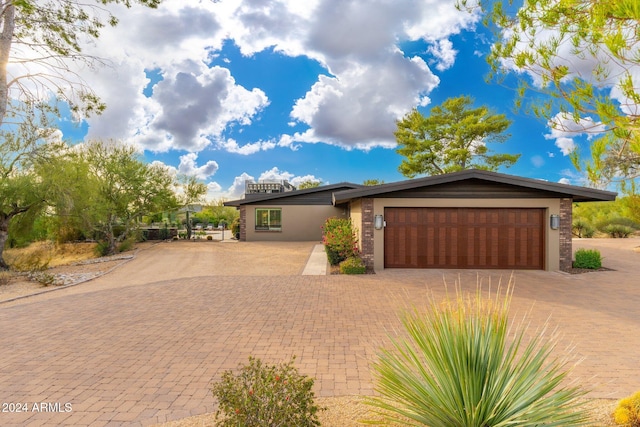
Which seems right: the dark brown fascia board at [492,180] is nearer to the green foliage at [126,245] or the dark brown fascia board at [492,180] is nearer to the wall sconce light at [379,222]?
the wall sconce light at [379,222]

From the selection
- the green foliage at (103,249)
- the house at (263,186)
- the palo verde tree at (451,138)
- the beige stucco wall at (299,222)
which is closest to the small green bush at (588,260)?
the beige stucco wall at (299,222)

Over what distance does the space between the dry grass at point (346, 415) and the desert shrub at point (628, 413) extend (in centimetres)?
9

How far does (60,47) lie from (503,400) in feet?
38.9

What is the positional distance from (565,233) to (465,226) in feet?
11.1

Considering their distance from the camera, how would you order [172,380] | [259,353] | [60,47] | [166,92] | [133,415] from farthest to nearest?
[166,92] < [60,47] < [259,353] < [172,380] < [133,415]

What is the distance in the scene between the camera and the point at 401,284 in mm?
9750

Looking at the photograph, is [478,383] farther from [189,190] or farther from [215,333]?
[189,190]

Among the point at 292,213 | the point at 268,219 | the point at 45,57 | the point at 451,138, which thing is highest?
the point at 451,138

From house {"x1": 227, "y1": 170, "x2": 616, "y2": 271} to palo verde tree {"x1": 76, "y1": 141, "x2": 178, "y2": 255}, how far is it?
14.4 metres

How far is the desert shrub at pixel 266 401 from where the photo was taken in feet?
8.67

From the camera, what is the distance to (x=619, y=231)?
1017 inches

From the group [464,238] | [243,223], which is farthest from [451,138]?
[464,238]

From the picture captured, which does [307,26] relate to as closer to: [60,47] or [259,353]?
[60,47]

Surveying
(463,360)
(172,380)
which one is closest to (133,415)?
(172,380)
